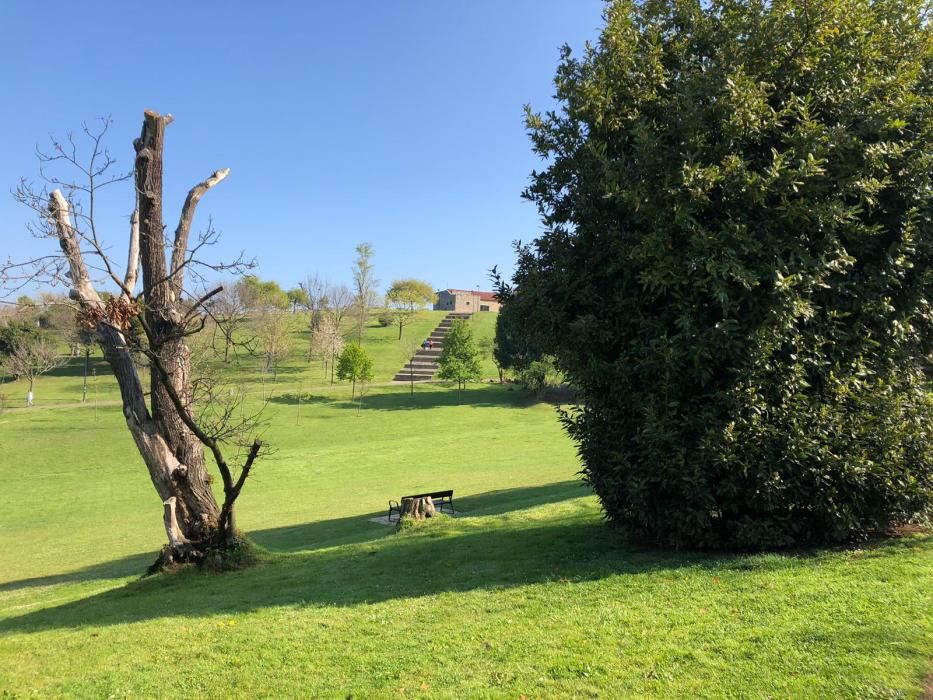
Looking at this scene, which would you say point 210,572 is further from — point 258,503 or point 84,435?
point 84,435

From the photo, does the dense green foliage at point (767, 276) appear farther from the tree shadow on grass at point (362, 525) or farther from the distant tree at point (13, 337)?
the distant tree at point (13, 337)

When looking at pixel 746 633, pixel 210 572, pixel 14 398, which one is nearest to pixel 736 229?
pixel 746 633

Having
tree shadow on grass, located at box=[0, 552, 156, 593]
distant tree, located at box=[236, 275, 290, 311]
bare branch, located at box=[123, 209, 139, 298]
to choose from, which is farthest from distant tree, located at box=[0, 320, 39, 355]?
bare branch, located at box=[123, 209, 139, 298]

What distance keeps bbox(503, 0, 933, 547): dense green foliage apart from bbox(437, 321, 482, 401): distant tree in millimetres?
48702

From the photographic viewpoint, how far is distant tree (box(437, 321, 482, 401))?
188 feet

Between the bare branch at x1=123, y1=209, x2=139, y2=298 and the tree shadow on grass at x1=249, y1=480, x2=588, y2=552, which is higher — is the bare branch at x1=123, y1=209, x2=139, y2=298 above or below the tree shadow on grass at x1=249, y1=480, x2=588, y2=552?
above

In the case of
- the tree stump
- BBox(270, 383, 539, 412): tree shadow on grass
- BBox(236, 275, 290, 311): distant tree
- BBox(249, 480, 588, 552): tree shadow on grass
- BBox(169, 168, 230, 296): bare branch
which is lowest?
BBox(249, 480, 588, 552): tree shadow on grass

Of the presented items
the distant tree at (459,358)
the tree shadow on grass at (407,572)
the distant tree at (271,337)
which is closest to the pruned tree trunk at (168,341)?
the tree shadow on grass at (407,572)

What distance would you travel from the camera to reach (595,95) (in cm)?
843

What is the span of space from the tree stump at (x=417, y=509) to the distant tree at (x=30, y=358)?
45.9 metres

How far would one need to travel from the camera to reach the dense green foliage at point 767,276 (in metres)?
7.27

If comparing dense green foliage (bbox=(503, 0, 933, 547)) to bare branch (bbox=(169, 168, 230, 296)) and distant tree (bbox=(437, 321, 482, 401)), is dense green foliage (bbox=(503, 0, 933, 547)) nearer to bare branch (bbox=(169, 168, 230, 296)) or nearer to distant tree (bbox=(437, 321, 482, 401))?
bare branch (bbox=(169, 168, 230, 296))

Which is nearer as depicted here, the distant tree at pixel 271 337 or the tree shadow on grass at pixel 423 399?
the tree shadow on grass at pixel 423 399

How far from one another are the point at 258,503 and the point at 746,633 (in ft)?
71.6
